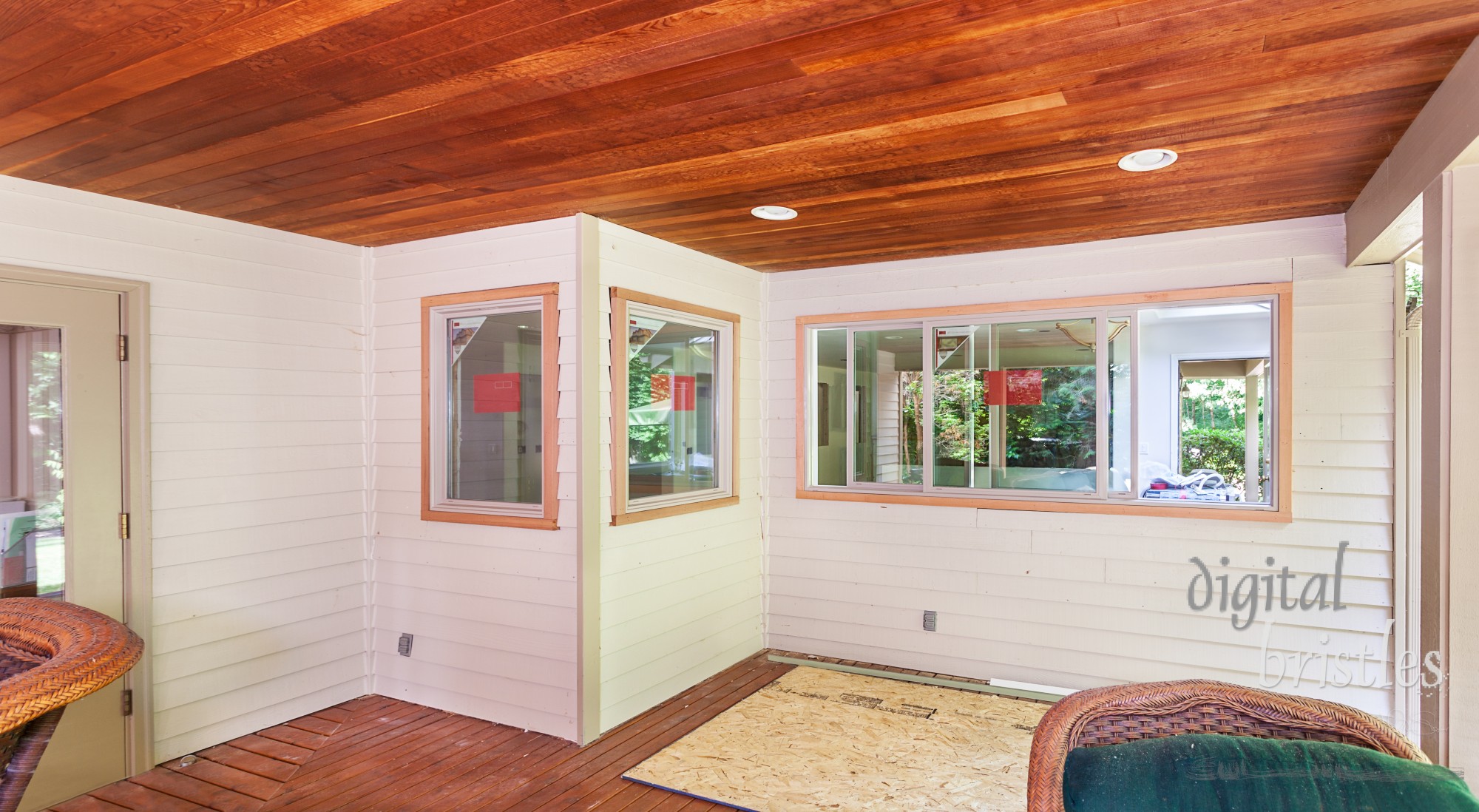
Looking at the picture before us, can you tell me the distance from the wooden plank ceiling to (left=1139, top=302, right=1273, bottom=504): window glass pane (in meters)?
2.55

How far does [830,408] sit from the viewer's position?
17.7ft

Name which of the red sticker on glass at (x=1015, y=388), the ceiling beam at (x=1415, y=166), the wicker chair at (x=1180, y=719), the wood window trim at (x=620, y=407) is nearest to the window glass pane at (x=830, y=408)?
the red sticker on glass at (x=1015, y=388)

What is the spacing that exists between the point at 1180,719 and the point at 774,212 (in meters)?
2.76

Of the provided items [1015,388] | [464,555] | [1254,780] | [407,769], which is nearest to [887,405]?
[1015,388]

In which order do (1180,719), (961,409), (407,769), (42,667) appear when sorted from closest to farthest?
(42,667) < (1180,719) < (407,769) < (961,409)

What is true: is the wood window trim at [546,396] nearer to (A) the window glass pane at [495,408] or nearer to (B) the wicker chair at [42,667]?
(A) the window glass pane at [495,408]

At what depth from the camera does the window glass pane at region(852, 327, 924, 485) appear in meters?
5.14

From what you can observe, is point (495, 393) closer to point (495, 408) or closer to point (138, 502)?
point (495, 408)

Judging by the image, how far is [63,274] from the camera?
349 cm

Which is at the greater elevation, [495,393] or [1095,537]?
[495,393]

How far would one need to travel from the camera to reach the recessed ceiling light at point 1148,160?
10.1 feet

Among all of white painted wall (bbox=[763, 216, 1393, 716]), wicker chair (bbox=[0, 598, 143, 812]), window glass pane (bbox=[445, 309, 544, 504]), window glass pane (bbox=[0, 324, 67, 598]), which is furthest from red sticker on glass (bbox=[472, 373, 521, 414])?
wicker chair (bbox=[0, 598, 143, 812])

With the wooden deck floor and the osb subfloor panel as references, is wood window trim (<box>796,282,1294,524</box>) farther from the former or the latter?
the wooden deck floor

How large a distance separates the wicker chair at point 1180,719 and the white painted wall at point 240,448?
3796mm
